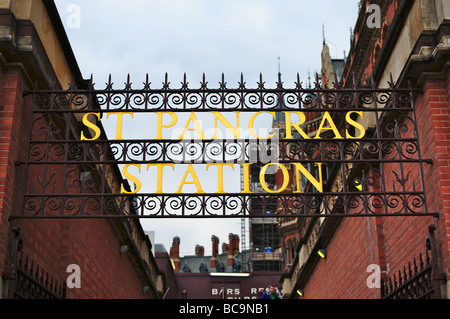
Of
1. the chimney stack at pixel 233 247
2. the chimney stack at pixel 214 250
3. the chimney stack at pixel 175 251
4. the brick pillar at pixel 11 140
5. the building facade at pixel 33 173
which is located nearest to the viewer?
the brick pillar at pixel 11 140

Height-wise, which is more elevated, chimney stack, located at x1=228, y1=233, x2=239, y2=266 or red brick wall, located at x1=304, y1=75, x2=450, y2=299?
chimney stack, located at x1=228, y1=233, x2=239, y2=266

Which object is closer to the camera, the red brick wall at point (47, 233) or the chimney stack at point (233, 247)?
the red brick wall at point (47, 233)

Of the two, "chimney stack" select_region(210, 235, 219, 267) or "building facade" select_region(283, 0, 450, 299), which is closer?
"building facade" select_region(283, 0, 450, 299)

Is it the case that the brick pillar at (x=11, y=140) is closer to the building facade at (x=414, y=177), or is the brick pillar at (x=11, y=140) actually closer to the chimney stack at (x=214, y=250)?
the building facade at (x=414, y=177)

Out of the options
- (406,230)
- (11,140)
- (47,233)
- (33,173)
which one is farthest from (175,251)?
(11,140)

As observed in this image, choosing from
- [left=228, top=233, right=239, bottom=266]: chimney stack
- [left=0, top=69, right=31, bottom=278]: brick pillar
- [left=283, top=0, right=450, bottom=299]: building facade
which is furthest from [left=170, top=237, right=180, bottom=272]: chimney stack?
[left=0, top=69, right=31, bottom=278]: brick pillar

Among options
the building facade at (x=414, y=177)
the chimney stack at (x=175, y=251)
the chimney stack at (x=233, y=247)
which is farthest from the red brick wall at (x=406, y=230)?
the chimney stack at (x=175, y=251)

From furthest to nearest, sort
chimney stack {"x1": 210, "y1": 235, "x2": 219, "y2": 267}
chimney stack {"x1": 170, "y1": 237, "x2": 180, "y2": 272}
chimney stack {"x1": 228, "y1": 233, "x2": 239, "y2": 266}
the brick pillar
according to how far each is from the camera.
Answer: chimney stack {"x1": 170, "y1": 237, "x2": 180, "y2": 272} → chimney stack {"x1": 228, "y1": 233, "x2": 239, "y2": 266} → chimney stack {"x1": 210, "y1": 235, "x2": 219, "y2": 267} → the brick pillar

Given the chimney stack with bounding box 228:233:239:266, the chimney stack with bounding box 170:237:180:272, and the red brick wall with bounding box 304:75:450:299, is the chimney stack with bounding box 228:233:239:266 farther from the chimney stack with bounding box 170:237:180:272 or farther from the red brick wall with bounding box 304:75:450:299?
the red brick wall with bounding box 304:75:450:299

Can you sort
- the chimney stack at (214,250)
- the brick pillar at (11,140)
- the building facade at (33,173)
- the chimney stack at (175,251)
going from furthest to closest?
the chimney stack at (175,251) → the chimney stack at (214,250) → the building facade at (33,173) → the brick pillar at (11,140)

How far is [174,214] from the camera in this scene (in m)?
8.19

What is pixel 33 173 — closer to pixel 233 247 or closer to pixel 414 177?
pixel 414 177

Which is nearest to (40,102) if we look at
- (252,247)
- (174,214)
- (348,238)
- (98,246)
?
(174,214)
